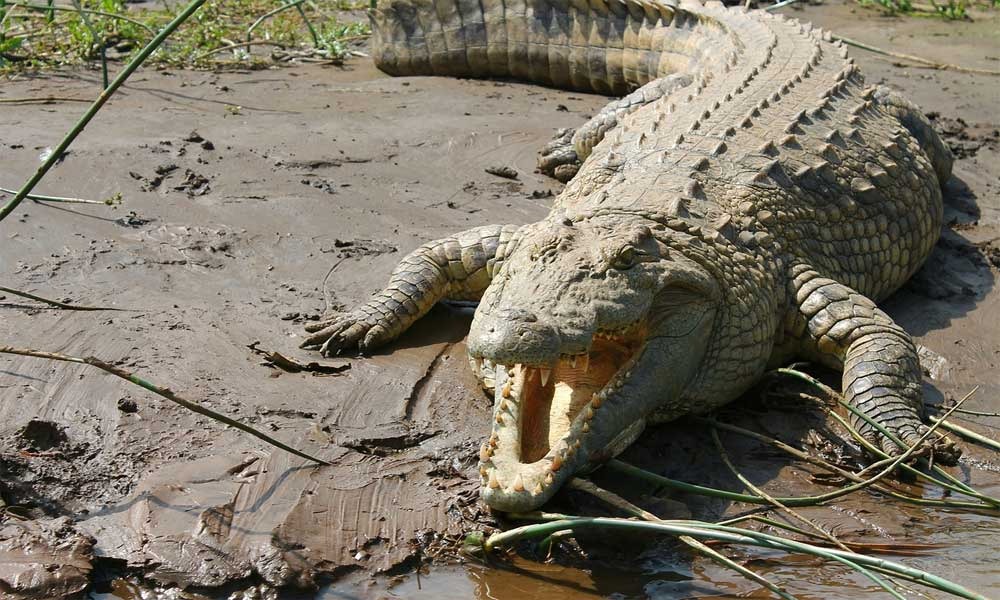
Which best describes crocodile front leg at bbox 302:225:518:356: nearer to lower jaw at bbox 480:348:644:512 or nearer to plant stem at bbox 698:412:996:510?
lower jaw at bbox 480:348:644:512

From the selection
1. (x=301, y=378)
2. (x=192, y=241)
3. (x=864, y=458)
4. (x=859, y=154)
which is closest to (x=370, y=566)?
(x=301, y=378)

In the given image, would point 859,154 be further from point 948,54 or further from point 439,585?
point 948,54

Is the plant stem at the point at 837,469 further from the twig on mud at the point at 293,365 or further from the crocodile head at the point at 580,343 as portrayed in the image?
the twig on mud at the point at 293,365

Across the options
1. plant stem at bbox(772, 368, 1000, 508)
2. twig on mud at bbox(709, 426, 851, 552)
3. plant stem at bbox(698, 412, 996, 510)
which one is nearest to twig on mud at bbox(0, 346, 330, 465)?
twig on mud at bbox(709, 426, 851, 552)

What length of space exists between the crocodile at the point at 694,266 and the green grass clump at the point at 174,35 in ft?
9.11

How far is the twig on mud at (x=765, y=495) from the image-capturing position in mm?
3387

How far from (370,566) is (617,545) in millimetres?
768

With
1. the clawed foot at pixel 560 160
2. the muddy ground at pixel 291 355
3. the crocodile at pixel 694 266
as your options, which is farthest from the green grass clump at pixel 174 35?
the crocodile at pixel 694 266

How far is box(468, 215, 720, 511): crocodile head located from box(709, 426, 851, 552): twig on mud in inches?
8.9

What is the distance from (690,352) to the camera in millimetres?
3904

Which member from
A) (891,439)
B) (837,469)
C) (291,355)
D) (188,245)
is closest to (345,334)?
(291,355)

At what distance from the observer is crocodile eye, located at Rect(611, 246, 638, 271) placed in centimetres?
370

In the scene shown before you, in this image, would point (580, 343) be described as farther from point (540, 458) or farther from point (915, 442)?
point (915, 442)

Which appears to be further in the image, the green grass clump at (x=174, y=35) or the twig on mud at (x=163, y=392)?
the green grass clump at (x=174, y=35)
